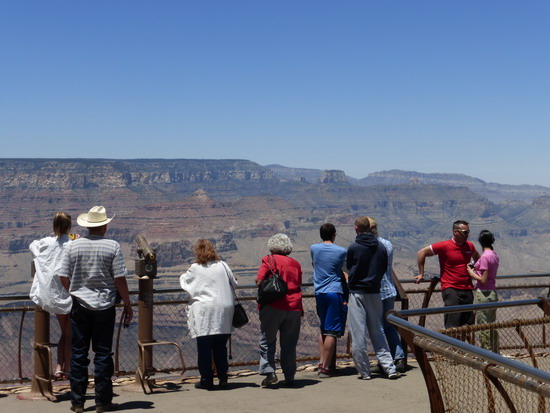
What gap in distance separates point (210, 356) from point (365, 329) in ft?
5.24

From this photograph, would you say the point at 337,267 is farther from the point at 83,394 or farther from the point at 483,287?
the point at 83,394

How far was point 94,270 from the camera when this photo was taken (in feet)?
19.7

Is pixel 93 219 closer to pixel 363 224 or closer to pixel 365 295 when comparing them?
pixel 363 224

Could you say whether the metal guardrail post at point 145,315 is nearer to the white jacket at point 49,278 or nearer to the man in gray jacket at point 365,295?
the white jacket at point 49,278

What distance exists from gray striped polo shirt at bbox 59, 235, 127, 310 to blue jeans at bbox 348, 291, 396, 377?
250cm

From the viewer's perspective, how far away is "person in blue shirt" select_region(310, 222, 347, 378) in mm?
7438

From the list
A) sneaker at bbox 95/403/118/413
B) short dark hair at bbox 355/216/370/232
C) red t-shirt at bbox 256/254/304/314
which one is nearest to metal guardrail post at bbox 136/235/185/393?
sneaker at bbox 95/403/118/413

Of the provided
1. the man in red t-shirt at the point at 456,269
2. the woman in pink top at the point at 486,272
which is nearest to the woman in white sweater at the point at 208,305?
the man in red t-shirt at the point at 456,269

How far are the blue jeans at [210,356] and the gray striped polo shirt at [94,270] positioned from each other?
111 centimetres

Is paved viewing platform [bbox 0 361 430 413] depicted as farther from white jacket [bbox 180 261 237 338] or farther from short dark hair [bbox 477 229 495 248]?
short dark hair [bbox 477 229 495 248]

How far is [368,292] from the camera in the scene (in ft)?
24.2

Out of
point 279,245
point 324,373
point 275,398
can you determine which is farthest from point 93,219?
point 324,373

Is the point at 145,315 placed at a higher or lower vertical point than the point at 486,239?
lower

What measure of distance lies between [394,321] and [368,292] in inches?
151
